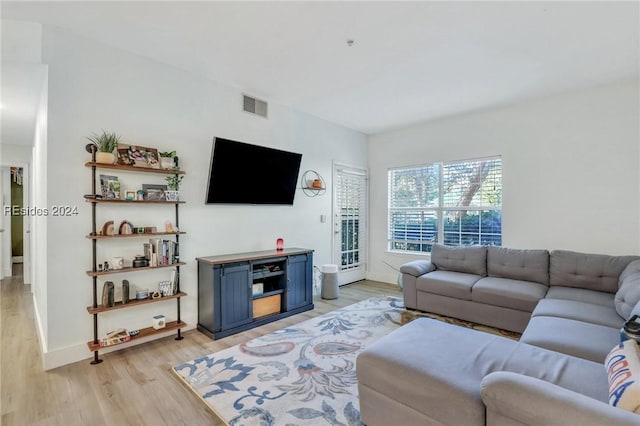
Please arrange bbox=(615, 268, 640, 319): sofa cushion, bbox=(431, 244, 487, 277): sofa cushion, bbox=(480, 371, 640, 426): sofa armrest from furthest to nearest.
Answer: bbox=(431, 244, 487, 277): sofa cushion
bbox=(615, 268, 640, 319): sofa cushion
bbox=(480, 371, 640, 426): sofa armrest

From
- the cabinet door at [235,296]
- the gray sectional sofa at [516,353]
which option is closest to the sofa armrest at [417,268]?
the gray sectional sofa at [516,353]

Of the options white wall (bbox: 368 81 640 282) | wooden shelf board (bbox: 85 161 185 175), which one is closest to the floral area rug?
wooden shelf board (bbox: 85 161 185 175)

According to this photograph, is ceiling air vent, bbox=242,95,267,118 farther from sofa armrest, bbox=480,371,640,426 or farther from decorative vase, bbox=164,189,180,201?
sofa armrest, bbox=480,371,640,426

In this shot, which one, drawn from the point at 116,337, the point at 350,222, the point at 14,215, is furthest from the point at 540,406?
the point at 14,215

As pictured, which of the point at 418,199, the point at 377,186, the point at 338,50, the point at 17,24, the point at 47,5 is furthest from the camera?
the point at 377,186

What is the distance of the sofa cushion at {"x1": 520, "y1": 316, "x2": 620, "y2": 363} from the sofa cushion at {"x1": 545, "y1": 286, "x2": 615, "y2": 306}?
67 cm

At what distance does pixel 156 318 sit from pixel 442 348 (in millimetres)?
2628

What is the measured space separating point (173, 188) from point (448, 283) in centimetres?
318

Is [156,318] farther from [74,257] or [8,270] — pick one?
[8,270]

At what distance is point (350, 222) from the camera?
5.46 meters

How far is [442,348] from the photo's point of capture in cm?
178

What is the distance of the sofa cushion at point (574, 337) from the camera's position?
184cm

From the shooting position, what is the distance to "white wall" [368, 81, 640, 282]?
136 inches

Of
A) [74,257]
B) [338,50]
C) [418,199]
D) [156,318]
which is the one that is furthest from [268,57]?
[418,199]
